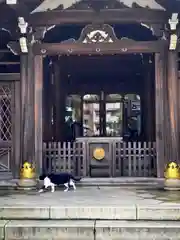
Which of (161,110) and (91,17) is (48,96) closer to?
(91,17)

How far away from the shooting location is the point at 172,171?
8.69 m

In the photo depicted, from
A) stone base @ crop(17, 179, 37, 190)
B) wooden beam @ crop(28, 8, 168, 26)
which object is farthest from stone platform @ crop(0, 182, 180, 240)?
wooden beam @ crop(28, 8, 168, 26)

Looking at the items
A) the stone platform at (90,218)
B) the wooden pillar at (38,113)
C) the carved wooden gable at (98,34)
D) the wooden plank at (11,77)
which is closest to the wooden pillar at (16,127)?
the wooden plank at (11,77)

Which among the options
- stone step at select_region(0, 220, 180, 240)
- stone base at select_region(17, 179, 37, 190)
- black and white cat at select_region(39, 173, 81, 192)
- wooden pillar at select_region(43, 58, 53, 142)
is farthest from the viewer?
wooden pillar at select_region(43, 58, 53, 142)

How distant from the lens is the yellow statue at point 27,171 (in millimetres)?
8805

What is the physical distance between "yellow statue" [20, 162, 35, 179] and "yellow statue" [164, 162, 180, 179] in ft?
8.96

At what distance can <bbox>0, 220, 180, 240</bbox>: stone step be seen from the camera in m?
5.94

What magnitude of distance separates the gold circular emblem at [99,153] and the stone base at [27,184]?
5.31ft

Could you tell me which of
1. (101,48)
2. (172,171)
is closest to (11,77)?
(101,48)

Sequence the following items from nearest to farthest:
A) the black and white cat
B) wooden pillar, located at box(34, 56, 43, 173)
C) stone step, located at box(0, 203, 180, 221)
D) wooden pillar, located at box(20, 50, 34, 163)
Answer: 1. stone step, located at box(0, 203, 180, 221)
2. the black and white cat
3. wooden pillar, located at box(20, 50, 34, 163)
4. wooden pillar, located at box(34, 56, 43, 173)

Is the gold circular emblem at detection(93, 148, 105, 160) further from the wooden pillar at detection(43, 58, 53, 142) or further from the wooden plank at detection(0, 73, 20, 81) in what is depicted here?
the wooden plank at detection(0, 73, 20, 81)

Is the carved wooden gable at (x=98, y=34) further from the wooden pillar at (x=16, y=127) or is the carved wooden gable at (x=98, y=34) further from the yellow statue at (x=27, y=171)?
the yellow statue at (x=27, y=171)

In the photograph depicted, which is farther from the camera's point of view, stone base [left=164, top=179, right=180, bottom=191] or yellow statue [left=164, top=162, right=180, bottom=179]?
yellow statue [left=164, top=162, right=180, bottom=179]

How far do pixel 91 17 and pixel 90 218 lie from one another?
14.8 ft
